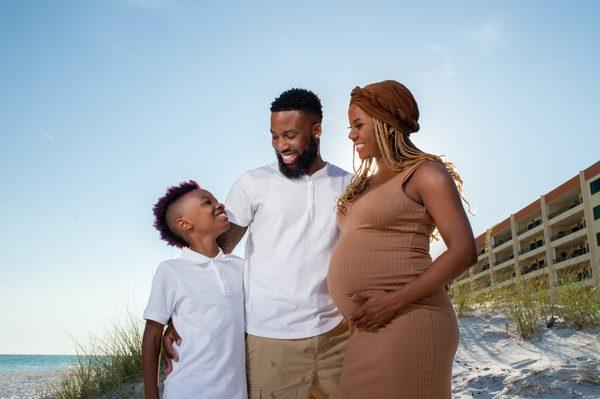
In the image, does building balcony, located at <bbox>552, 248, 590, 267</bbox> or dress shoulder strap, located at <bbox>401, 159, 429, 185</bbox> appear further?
building balcony, located at <bbox>552, 248, 590, 267</bbox>

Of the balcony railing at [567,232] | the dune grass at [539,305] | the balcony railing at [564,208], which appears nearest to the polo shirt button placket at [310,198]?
the dune grass at [539,305]

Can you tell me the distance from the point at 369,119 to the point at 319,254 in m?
0.71

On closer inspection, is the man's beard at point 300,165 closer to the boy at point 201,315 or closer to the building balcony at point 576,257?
the boy at point 201,315

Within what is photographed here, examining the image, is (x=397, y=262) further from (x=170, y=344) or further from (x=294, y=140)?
(x=170, y=344)

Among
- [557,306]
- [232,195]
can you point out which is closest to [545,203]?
[557,306]

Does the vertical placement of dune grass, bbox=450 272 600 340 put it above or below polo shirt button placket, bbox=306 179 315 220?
below

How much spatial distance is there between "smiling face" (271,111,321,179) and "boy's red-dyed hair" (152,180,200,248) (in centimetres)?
53

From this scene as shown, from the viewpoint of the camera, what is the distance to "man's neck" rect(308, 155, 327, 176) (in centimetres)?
347

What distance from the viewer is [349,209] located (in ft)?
9.93

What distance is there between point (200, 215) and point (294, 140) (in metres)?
0.64

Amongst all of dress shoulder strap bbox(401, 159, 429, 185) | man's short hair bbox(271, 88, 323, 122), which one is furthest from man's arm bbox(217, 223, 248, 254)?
dress shoulder strap bbox(401, 159, 429, 185)

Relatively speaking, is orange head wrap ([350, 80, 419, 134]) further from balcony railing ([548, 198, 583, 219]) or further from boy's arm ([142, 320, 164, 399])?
balcony railing ([548, 198, 583, 219])

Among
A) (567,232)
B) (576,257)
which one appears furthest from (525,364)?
(567,232)

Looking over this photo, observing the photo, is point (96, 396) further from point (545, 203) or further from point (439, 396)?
point (545, 203)
